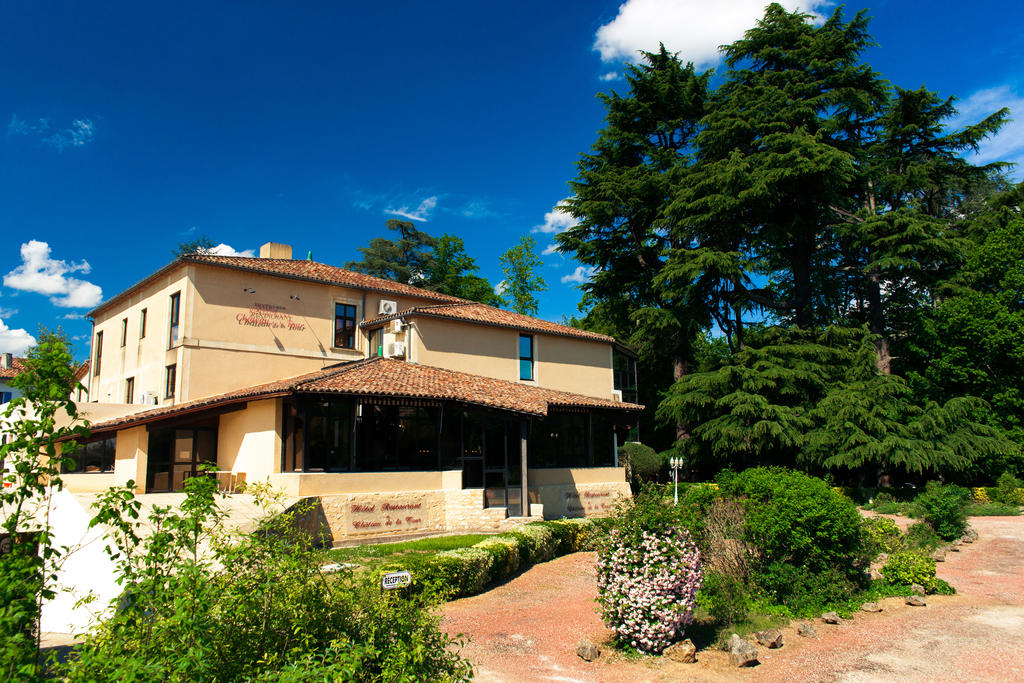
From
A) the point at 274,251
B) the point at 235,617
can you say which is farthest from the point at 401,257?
the point at 235,617

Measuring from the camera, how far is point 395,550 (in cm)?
1369

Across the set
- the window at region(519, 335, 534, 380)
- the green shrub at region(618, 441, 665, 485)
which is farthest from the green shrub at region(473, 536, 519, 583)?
the green shrub at region(618, 441, 665, 485)

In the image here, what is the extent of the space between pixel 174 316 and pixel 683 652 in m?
20.1

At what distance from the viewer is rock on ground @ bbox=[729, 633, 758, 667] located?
319 inches

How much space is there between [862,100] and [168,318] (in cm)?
2965

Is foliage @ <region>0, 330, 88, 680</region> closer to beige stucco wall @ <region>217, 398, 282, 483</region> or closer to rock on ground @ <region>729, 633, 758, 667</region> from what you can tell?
rock on ground @ <region>729, 633, 758, 667</region>

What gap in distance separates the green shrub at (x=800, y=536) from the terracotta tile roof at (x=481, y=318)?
46.3ft

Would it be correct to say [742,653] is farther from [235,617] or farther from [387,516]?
[387,516]

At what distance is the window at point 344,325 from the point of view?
2484 centimetres

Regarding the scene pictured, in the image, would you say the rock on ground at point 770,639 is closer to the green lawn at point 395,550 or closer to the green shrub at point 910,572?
the green shrub at point 910,572

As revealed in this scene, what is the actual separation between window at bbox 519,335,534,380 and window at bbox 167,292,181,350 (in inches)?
479

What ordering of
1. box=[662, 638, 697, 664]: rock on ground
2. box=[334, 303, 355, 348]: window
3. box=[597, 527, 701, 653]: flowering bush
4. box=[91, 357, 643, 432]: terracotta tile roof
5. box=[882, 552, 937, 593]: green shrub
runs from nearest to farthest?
1. box=[662, 638, 697, 664]: rock on ground
2. box=[597, 527, 701, 653]: flowering bush
3. box=[882, 552, 937, 593]: green shrub
4. box=[91, 357, 643, 432]: terracotta tile roof
5. box=[334, 303, 355, 348]: window

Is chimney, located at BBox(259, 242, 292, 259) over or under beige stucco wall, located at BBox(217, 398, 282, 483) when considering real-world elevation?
over

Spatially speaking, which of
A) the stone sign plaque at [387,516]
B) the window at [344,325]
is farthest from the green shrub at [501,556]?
the window at [344,325]
